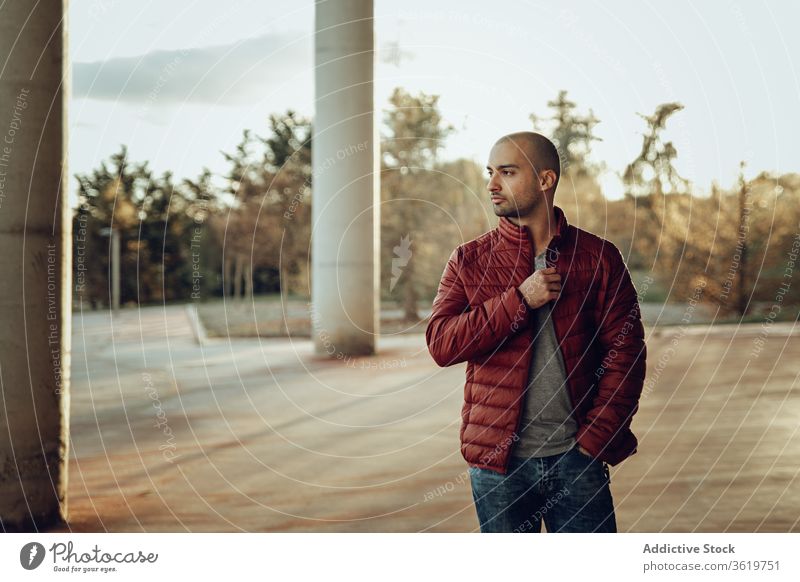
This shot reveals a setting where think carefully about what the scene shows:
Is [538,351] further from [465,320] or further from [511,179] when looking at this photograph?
[511,179]

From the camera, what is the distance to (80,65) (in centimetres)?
2345

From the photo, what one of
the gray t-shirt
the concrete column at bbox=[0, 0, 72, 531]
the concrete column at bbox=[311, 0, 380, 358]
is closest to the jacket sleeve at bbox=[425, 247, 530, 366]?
the gray t-shirt

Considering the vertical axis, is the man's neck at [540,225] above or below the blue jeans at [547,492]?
above

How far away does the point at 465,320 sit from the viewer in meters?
3.51

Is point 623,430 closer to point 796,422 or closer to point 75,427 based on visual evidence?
point 796,422

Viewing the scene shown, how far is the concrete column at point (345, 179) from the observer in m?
16.1

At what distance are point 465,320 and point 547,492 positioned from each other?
713 millimetres

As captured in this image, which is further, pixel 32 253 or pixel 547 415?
pixel 32 253

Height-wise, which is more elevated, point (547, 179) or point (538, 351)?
point (547, 179)

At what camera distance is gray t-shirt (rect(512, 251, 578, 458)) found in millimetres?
3402

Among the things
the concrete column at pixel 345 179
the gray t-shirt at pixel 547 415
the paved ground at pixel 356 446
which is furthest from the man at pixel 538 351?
the concrete column at pixel 345 179

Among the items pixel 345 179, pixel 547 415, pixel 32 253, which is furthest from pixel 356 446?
pixel 345 179

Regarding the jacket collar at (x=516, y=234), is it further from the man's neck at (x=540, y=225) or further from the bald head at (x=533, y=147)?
the bald head at (x=533, y=147)

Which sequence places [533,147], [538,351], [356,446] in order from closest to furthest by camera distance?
[538,351], [533,147], [356,446]
